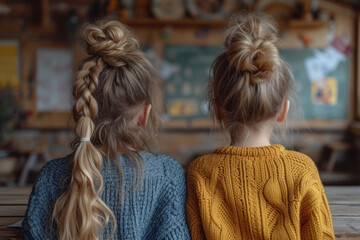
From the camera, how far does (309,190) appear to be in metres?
0.99

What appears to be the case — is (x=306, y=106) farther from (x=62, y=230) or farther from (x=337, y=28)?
(x=62, y=230)

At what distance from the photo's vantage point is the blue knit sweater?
102 centimetres

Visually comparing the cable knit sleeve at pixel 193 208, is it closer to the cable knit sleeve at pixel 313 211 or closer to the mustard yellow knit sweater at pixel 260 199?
the mustard yellow knit sweater at pixel 260 199

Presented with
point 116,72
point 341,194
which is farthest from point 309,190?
point 116,72

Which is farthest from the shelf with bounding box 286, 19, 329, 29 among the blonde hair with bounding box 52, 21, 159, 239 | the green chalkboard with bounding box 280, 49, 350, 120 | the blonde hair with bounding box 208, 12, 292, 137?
the blonde hair with bounding box 52, 21, 159, 239

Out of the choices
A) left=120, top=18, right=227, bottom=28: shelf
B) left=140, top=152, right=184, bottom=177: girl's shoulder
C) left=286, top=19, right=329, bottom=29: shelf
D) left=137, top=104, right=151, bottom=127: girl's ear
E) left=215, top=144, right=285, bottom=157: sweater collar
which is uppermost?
left=120, top=18, right=227, bottom=28: shelf

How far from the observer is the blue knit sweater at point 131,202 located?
1.02 metres

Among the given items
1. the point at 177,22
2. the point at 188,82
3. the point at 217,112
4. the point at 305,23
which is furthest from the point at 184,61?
the point at 217,112

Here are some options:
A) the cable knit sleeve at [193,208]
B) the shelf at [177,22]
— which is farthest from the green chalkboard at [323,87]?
the cable knit sleeve at [193,208]

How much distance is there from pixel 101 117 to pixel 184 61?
2.96 m

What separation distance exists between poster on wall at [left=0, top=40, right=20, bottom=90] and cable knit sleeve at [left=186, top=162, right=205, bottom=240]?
326 centimetres

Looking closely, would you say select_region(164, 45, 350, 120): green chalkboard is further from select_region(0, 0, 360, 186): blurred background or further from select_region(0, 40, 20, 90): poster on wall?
select_region(0, 40, 20, 90): poster on wall

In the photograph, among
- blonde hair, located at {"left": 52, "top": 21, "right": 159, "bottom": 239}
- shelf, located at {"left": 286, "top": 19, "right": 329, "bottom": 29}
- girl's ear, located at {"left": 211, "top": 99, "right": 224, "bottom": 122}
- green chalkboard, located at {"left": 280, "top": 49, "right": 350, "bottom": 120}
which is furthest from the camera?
green chalkboard, located at {"left": 280, "top": 49, "right": 350, "bottom": 120}

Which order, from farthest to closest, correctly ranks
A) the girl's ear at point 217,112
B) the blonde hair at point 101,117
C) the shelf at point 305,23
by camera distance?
the shelf at point 305,23, the girl's ear at point 217,112, the blonde hair at point 101,117
